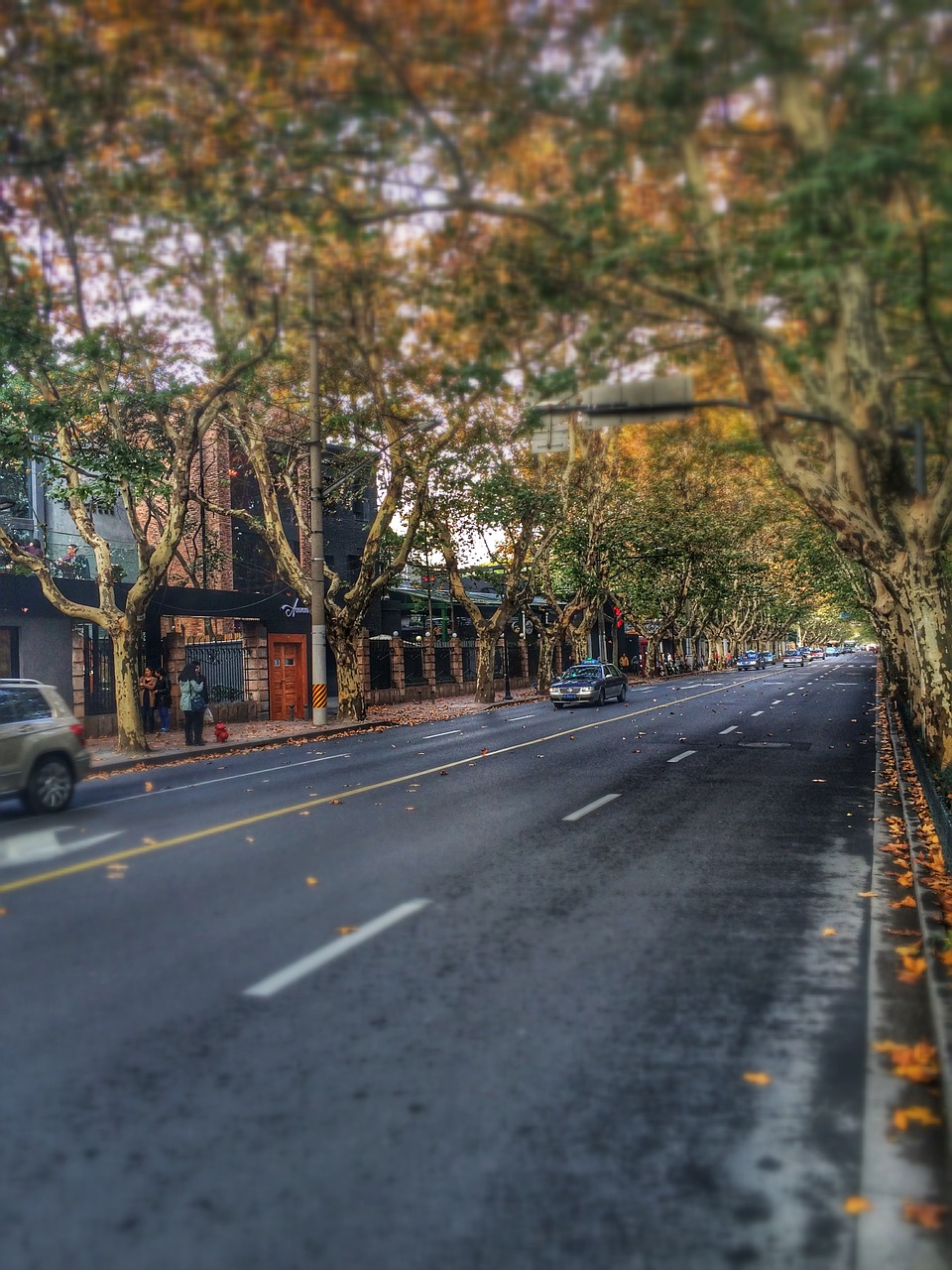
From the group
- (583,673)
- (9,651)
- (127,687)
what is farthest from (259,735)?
(583,673)

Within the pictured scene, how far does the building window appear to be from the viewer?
2683 centimetres

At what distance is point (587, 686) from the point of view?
1470 inches

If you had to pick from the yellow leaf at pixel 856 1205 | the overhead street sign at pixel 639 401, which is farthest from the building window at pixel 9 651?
the yellow leaf at pixel 856 1205

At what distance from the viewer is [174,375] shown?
2038cm

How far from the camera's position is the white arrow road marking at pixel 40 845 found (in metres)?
10.2

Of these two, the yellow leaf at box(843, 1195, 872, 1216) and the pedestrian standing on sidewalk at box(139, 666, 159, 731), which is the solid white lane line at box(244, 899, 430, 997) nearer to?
the yellow leaf at box(843, 1195, 872, 1216)

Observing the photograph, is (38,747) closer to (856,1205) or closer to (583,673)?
(856,1205)

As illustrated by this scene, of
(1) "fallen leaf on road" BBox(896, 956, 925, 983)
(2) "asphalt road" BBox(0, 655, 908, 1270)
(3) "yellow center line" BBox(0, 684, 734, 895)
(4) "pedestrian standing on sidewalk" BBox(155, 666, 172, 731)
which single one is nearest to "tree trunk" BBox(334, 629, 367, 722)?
(4) "pedestrian standing on sidewalk" BBox(155, 666, 172, 731)

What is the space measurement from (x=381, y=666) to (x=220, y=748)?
1938 centimetres

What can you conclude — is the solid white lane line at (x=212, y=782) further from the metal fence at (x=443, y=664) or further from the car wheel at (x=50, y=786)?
the metal fence at (x=443, y=664)

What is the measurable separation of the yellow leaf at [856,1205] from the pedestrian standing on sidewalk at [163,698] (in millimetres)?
25983

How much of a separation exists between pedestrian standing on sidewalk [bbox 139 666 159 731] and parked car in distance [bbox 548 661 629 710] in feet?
46.5

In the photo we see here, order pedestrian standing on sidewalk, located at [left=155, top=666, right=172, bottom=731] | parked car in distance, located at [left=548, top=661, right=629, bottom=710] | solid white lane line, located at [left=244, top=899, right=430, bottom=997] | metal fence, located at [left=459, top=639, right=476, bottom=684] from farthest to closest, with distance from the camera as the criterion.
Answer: metal fence, located at [left=459, top=639, right=476, bottom=684]
parked car in distance, located at [left=548, top=661, right=629, bottom=710]
pedestrian standing on sidewalk, located at [left=155, top=666, right=172, bottom=731]
solid white lane line, located at [left=244, top=899, right=430, bottom=997]

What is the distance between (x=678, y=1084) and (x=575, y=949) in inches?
83.7
